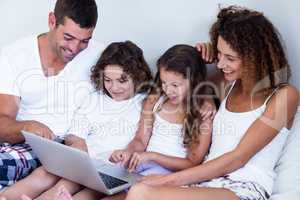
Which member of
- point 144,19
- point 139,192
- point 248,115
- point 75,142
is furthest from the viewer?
point 144,19

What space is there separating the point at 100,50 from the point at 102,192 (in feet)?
2.08

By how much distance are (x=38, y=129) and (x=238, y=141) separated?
69cm

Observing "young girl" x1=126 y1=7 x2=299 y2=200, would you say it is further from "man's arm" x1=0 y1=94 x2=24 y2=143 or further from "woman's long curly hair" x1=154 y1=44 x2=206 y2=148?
"man's arm" x1=0 y1=94 x2=24 y2=143

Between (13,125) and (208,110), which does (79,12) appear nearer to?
(13,125)

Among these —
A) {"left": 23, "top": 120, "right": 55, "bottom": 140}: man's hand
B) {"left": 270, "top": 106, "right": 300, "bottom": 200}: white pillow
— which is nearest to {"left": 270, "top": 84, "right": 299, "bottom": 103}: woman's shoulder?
{"left": 270, "top": 106, "right": 300, "bottom": 200}: white pillow

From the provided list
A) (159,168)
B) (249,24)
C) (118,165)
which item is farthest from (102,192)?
(249,24)

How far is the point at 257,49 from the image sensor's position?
5.57 ft

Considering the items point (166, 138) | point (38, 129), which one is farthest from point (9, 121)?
point (166, 138)

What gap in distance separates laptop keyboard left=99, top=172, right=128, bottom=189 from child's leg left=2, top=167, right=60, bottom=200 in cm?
21

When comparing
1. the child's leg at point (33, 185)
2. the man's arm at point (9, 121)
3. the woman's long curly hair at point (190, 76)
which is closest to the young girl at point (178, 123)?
the woman's long curly hair at point (190, 76)

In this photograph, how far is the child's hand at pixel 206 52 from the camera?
1.90m

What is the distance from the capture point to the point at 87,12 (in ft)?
6.15

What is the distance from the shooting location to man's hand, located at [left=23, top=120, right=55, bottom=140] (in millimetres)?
1791

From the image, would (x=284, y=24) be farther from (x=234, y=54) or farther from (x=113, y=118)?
(x=113, y=118)
